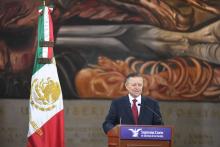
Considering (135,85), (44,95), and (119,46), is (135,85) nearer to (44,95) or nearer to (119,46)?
(44,95)

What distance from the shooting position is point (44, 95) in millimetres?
6027

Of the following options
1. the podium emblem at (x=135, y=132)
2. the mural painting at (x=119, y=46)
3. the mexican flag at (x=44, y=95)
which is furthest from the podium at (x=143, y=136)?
the mural painting at (x=119, y=46)

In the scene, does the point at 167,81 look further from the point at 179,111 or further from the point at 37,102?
the point at 37,102

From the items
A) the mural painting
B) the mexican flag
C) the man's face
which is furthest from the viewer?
the mural painting

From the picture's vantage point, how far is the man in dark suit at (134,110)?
4.89m

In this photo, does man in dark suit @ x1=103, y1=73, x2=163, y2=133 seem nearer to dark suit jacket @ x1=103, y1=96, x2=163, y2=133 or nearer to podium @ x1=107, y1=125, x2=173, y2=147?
dark suit jacket @ x1=103, y1=96, x2=163, y2=133

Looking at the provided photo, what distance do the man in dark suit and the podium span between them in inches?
24.9

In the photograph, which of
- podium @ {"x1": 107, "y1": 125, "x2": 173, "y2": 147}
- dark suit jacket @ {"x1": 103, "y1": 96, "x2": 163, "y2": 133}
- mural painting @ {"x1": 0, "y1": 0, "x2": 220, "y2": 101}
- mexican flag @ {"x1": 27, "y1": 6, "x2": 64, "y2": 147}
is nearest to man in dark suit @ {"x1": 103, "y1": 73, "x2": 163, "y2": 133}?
dark suit jacket @ {"x1": 103, "y1": 96, "x2": 163, "y2": 133}

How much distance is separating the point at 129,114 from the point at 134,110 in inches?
3.0

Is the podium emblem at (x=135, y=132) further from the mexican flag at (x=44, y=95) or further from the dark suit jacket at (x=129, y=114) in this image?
the mexican flag at (x=44, y=95)

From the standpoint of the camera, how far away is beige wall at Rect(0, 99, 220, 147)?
24.0ft


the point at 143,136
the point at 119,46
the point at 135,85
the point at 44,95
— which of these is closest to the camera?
the point at 143,136

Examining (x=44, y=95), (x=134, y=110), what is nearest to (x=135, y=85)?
(x=134, y=110)

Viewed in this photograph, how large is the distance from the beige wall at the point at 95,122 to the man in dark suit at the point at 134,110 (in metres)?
2.42
